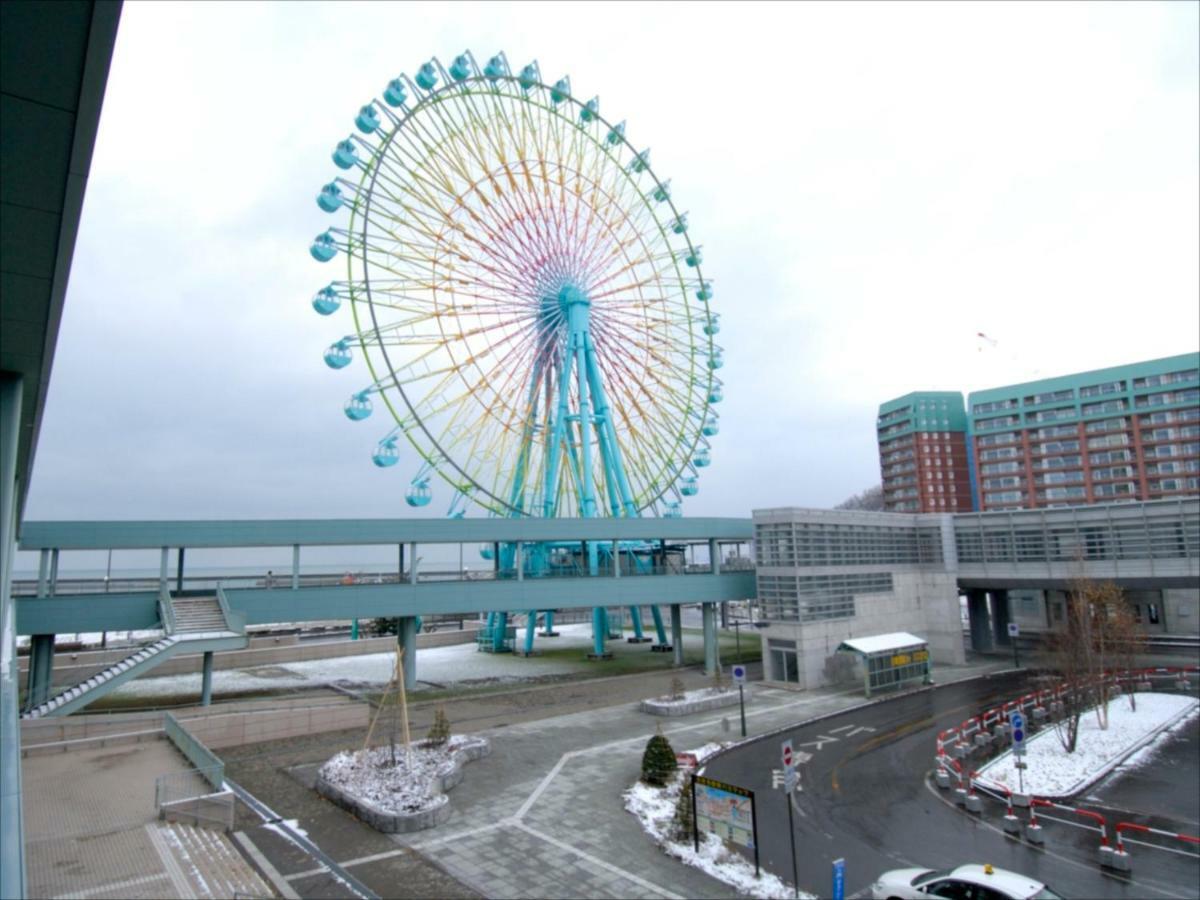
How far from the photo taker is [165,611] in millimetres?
26609

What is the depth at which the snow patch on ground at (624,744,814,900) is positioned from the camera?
12.2 metres

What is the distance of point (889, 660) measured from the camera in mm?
30688

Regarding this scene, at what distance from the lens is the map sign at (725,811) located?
42.9 ft

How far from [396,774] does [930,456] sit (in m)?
102

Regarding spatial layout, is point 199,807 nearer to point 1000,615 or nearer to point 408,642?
point 408,642

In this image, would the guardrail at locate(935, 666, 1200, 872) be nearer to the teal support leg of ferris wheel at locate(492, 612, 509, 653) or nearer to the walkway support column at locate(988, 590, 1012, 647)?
the walkway support column at locate(988, 590, 1012, 647)

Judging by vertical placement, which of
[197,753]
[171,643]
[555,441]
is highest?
[555,441]

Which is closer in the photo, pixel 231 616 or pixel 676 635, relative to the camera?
pixel 231 616

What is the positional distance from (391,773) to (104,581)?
18.7 m

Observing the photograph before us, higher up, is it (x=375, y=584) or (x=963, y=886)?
(x=375, y=584)

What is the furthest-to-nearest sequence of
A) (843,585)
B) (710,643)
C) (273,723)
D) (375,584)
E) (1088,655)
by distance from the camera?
1. (710,643)
2. (843,585)
3. (375,584)
4. (273,723)
5. (1088,655)

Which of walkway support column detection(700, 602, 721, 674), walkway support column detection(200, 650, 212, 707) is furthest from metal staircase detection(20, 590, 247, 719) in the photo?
walkway support column detection(700, 602, 721, 674)

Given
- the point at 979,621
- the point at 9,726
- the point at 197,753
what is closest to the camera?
the point at 9,726

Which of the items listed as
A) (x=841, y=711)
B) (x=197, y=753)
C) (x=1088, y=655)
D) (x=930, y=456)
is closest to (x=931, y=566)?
(x=841, y=711)
